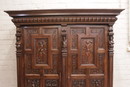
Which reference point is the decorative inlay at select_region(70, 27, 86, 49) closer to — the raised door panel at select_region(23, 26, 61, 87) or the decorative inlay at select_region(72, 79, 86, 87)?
the raised door panel at select_region(23, 26, 61, 87)

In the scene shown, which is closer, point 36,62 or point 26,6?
point 36,62

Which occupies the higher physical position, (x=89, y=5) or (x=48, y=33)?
(x=89, y=5)

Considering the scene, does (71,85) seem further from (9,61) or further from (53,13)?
(9,61)

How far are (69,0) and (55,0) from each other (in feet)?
0.69

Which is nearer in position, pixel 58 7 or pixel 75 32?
pixel 75 32

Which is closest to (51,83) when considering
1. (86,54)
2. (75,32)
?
(86,54)

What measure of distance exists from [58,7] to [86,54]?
3.26 ft

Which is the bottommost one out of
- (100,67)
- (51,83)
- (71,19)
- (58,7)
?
(51,83)

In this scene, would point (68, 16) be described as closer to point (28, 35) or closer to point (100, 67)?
point (28, 35)

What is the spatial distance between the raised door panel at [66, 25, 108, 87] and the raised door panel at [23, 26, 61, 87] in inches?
5.6

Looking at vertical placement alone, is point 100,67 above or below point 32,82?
above

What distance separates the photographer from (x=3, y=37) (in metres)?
2.48

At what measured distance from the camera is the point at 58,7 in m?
2.41

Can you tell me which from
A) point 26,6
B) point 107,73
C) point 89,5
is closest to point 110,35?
point 107,73
